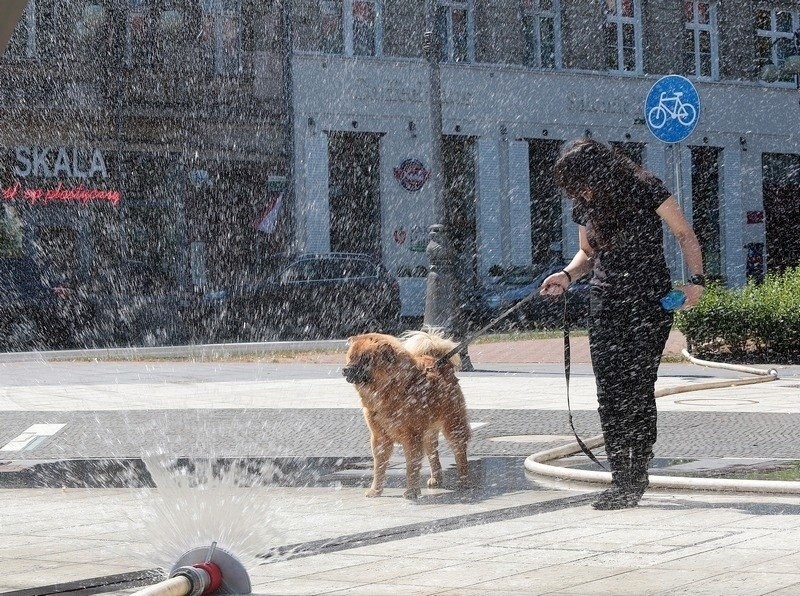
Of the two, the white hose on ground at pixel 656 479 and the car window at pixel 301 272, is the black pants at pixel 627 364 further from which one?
the car window at pixel 301 272

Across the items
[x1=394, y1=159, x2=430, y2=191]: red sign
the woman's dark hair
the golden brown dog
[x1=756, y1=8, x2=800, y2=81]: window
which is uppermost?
[x1=756, y1=8, x2=800, y2=81]: window

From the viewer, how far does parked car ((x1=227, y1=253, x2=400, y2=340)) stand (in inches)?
1067

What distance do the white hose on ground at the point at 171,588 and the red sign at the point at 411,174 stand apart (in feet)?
101

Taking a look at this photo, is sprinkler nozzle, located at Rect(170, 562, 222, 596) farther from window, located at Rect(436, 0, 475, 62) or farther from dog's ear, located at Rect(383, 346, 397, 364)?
window, located at Rect(436, 0, 475, 62)

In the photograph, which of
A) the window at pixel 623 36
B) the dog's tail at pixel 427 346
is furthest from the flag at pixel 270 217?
the dog's tail at pixel 427 346

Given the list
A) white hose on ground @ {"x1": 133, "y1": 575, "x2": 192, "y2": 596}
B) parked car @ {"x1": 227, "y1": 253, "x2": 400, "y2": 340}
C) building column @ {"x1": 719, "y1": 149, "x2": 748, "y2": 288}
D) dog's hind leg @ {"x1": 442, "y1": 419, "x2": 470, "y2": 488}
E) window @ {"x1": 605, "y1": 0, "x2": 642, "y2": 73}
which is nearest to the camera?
white hose on ground @ {"x1": 133, "y1": 575, "x2": 192, "y2": 596}

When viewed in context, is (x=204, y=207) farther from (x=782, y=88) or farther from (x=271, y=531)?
(x=271, y=531)

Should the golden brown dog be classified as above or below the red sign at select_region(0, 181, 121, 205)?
below

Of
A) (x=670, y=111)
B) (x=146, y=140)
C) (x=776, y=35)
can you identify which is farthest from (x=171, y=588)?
(x=776, y=35)

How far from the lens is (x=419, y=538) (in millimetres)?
5699

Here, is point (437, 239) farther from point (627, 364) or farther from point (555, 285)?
point (627, 364)

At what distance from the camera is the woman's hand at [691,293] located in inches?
246

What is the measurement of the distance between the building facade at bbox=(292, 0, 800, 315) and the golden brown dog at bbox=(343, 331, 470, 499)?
2505 centimetres

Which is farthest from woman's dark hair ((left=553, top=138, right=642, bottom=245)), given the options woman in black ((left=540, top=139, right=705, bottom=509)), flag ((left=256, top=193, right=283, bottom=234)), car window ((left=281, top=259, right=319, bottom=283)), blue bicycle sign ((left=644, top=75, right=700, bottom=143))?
flag ((left=256, top=193, right=283, bottom=234))
